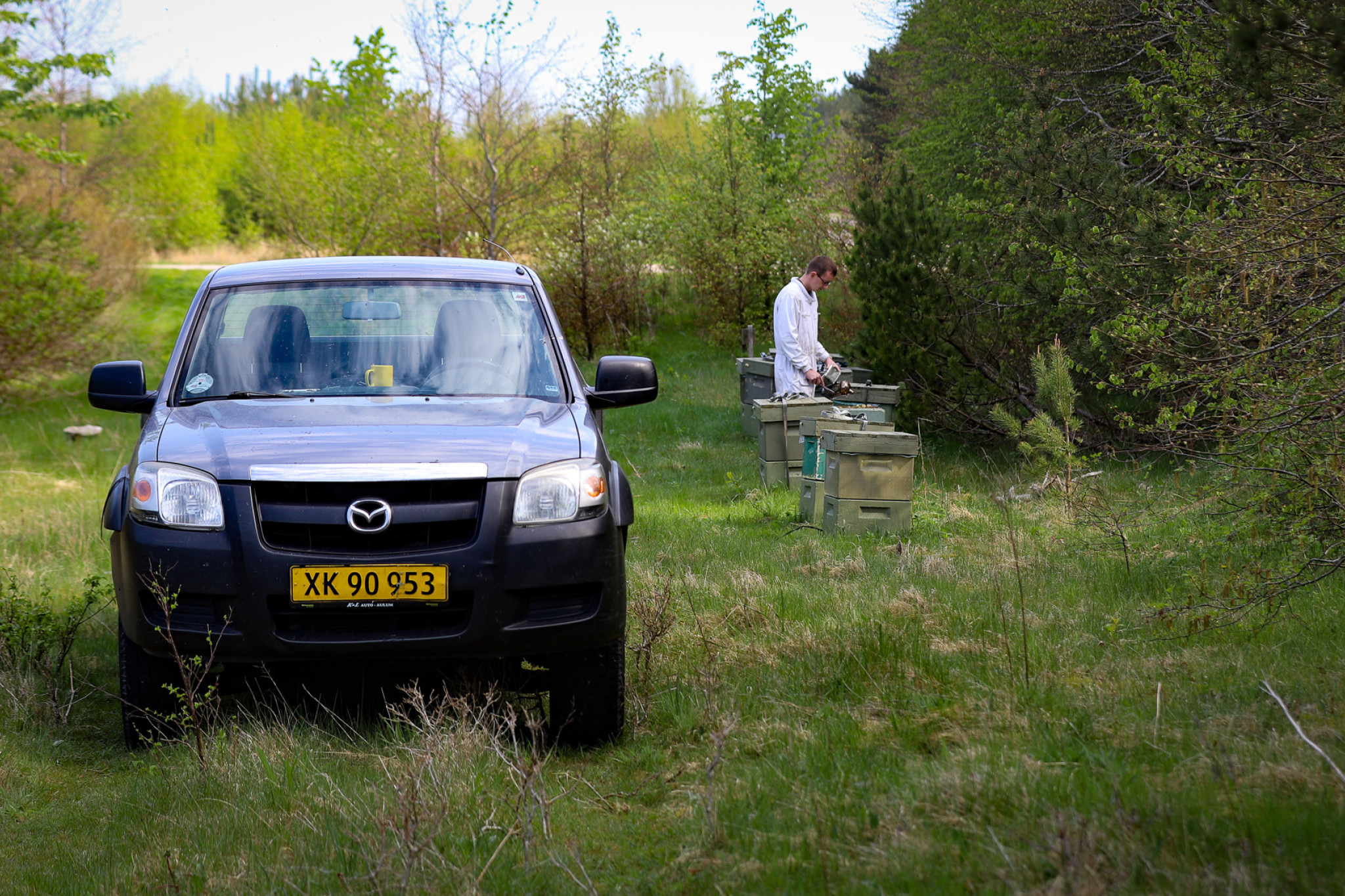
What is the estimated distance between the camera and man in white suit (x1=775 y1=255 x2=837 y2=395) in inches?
432

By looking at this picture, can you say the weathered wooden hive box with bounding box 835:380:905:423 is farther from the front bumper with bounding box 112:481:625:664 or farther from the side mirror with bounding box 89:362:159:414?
the front bumper with bounding box 112:481:625:664

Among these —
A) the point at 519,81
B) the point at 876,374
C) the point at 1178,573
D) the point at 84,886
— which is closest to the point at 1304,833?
the point at 84,886

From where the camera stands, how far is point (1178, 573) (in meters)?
6.25

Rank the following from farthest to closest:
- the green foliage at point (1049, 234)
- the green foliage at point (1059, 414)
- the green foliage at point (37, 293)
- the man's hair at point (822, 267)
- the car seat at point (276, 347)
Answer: the green foliage at point (37, 293), the man's hair at point (822, 267), the green foliage at point (1049, 234), the green foliage at point (1059, 414), the car seat at point (276, 347)

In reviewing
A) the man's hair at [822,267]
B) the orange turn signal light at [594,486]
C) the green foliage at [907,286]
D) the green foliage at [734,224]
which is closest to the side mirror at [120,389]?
the orange turn signal light at [594,486]

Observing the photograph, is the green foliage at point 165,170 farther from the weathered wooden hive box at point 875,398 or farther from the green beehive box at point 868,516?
the green beehive box at point 868,516

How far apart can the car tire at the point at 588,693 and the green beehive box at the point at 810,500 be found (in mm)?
4642

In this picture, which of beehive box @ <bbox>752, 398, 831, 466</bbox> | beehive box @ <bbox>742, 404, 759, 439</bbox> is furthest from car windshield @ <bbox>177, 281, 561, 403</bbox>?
beehive box @ <bbox>742, 404, 759, 439</bbox>

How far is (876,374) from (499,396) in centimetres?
864

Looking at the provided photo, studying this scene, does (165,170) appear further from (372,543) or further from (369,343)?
(372,543)

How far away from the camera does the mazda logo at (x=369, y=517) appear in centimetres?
391

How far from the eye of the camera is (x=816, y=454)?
29.8 feet

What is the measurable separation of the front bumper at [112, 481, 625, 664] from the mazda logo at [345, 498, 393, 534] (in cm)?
10

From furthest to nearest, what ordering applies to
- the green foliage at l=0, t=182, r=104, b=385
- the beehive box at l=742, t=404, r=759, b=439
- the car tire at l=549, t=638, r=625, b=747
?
the green foliage at l=0, t=182, r=104, b=385
the beehive box at l=742, t=404, r=759, b=439
the car tire at l=549, t=638, r=625, b=747
